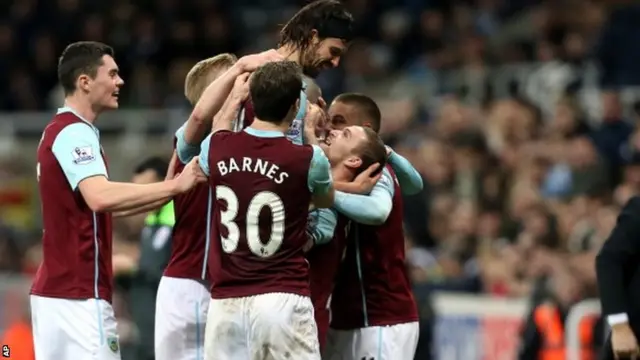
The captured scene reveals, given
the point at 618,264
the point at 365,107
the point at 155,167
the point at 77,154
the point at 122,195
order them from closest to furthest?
1. the point at 122,195
2. the point at 77,154
3. the point at 365,107
4. the point at 618,264
5. the point at 155,167

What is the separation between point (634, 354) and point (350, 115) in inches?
79.4

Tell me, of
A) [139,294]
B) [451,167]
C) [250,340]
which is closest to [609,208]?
[451,167]

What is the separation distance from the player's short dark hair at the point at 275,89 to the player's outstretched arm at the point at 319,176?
0.77ft

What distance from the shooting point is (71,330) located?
24.4ft

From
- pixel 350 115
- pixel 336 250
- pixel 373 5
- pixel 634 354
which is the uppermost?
pixel 373 5

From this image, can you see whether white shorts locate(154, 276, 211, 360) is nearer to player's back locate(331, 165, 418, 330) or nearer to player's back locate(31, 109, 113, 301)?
player's back locate(31, 109, 113, 301)

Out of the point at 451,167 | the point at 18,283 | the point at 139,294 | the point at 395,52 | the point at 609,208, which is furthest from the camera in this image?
the point at 395,52

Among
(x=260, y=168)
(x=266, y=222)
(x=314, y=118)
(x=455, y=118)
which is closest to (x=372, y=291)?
(x=314, y=118)

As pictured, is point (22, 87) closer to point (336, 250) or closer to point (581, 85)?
point (581, 85)

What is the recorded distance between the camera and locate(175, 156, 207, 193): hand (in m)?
7.20

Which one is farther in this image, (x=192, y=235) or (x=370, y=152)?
(x=192, y=235)

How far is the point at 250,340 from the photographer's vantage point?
7062 mm

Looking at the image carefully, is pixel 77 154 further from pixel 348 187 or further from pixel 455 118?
pixel 455 118

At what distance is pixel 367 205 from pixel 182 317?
3.66 ft
